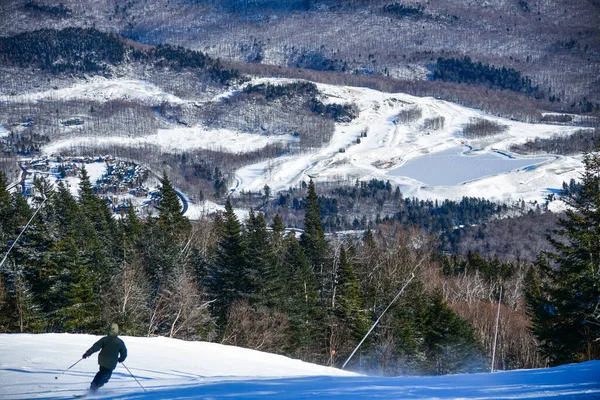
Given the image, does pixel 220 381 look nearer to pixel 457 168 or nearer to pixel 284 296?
pixel 284 296

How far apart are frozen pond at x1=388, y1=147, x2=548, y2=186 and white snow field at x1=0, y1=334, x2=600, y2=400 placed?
16744cm

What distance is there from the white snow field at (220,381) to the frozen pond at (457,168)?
167 meters

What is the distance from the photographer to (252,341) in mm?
31078

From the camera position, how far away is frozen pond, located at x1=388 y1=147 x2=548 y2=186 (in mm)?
181500

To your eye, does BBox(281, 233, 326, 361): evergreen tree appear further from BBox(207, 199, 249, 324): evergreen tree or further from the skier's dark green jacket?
the skier's dark green jacket

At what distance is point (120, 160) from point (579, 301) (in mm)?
182653

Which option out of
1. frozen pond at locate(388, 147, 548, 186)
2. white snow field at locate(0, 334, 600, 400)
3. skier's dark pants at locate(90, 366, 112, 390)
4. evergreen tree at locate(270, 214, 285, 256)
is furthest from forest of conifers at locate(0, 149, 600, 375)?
frozen pond at locate(388, 147, 548, 186)

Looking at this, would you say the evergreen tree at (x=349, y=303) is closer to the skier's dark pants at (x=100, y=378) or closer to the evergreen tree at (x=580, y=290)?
the evergreen tree at (x=580, y=290)

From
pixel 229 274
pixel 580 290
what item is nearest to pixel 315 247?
pixel 229 274

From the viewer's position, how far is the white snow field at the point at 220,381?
35.3 feet

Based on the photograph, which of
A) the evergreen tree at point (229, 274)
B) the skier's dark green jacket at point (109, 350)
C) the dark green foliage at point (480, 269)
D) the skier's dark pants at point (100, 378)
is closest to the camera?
the skier's dark green jacket at point (109, 350)

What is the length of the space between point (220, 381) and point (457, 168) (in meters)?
Answer: 189

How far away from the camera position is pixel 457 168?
629 feet

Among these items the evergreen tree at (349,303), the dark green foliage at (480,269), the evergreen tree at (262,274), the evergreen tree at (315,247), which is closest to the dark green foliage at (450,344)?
the evergreen tree at (349,303)
